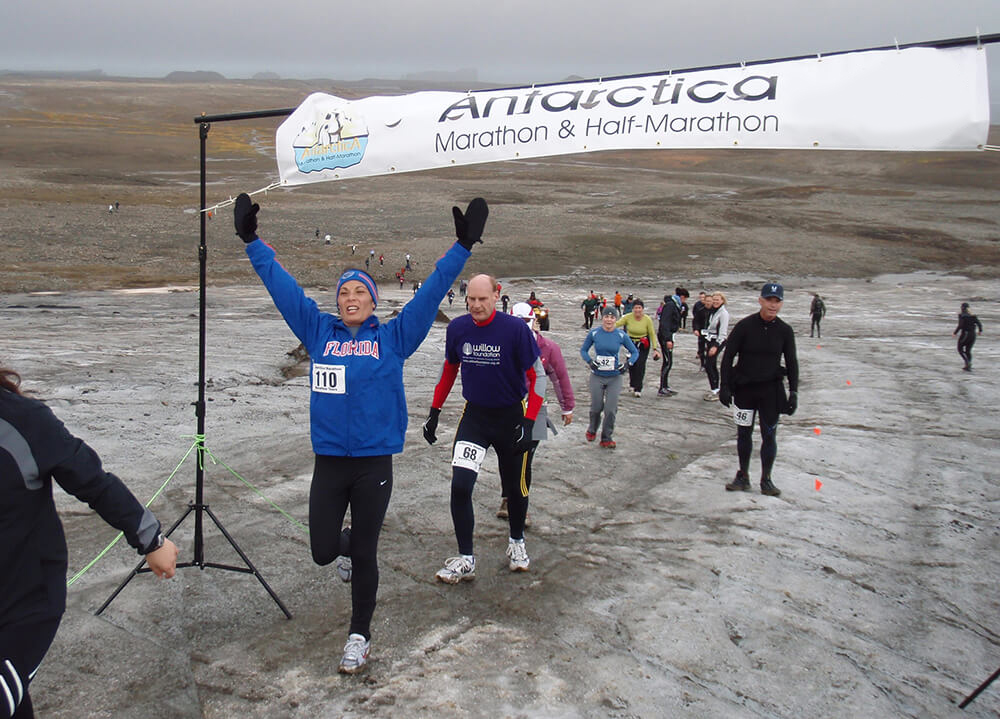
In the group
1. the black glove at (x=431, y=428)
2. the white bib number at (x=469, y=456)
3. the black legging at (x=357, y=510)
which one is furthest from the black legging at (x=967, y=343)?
the black legging at (x=357, y=510)

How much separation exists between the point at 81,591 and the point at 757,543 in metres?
4.70

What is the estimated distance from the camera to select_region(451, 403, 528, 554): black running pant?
17.3 ft

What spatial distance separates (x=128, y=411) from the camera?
9.38 metres

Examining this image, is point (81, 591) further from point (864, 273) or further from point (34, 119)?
point (34, 119)

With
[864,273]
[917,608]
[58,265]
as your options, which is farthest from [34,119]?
[917,608]

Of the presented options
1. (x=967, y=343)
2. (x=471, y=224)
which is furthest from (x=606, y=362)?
(x=967, y=343)

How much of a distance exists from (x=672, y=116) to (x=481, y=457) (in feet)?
8.93

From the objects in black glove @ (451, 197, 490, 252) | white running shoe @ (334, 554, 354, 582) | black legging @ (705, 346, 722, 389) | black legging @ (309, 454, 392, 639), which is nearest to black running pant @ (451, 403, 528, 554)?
white running shoe @ (334, 554, 354, 582)

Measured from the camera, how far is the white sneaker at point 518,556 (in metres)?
5.54

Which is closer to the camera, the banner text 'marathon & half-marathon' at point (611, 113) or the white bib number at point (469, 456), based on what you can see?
the white bib number at point (469, 456)

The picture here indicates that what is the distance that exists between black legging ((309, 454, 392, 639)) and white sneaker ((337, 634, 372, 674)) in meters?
0.04

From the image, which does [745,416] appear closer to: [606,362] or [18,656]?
[606,362]

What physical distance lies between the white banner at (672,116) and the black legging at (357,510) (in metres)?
2.68

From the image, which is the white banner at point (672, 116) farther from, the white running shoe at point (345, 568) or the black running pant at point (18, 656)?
the black running pant at point (18, 656)
